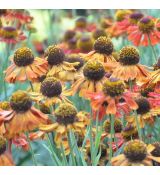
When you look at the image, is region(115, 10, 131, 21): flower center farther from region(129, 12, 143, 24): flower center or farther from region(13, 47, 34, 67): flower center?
region(13, 47, 34, 67): flower center

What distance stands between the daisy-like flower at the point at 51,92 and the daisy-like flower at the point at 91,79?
33 millimetres

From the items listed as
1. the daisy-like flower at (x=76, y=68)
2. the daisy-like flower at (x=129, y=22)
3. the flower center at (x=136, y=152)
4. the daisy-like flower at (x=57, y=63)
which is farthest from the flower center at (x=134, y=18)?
the flower center at (x=136, y=152)

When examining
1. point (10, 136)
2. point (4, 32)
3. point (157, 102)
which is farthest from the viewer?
point (4, 32)

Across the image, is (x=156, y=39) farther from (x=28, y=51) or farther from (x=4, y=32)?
(x=4, y=32)

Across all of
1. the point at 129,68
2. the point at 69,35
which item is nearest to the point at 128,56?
the point at 129,68

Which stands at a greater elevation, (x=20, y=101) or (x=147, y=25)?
(x=147, y=25)

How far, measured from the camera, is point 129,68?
132 centimetres

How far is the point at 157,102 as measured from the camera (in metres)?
1.21

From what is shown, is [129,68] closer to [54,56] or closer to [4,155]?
[54,56]

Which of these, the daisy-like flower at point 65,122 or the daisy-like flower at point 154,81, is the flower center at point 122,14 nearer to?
the daisy-like flower at point 154,81

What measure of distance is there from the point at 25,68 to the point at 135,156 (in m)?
0.47

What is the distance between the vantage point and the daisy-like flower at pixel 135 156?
107cm
